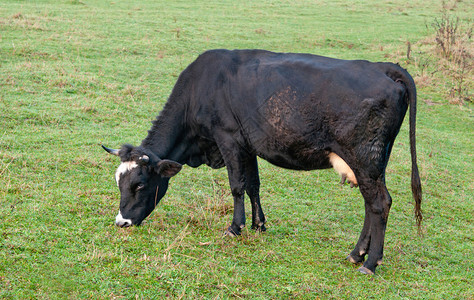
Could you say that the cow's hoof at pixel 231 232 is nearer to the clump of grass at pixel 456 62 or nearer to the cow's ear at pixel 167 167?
the cow's ear at pixel 167 167

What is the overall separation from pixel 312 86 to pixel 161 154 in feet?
→ 6.97

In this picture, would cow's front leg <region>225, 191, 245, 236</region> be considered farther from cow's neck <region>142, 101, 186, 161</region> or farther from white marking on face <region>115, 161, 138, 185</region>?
white marking on face <region>115, 161, 138, 185</region>

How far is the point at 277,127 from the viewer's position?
6.34 m

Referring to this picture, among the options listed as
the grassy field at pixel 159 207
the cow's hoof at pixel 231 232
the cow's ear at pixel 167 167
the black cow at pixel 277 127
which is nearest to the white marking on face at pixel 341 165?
the black cow at pixel 277 127

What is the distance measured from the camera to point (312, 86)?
6.20 m

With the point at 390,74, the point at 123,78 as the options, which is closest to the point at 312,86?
the point at 390,74

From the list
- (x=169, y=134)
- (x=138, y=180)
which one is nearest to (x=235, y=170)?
(x=169, y=134)

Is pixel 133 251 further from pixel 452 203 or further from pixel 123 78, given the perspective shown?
pixel 123 78

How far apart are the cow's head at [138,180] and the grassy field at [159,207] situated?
0.68 ft

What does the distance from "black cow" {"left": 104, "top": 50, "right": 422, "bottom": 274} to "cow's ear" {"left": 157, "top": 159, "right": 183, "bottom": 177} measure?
1 centimetres

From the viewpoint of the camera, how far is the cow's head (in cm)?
635

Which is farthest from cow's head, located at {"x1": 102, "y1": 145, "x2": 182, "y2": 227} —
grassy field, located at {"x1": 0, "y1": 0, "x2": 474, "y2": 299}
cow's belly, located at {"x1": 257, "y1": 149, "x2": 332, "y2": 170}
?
cow's belly, located at {"x1": 257, "y1": 149, "x2": 332, "y2": 170}

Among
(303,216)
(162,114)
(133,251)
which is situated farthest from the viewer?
(303,216)

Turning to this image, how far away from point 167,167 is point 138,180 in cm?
38
